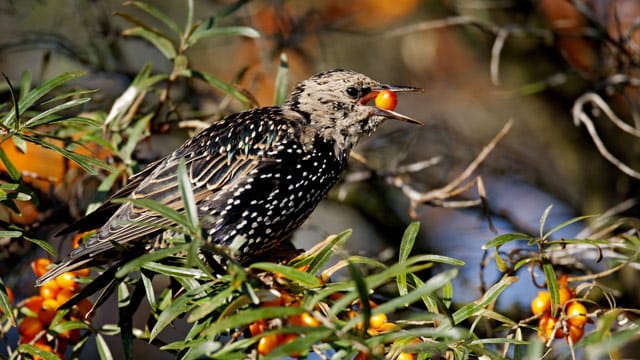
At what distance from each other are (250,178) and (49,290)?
0.62 metres

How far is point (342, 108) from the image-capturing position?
8.63ft

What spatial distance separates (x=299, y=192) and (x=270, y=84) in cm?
145

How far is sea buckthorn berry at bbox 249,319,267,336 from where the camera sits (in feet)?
5.57

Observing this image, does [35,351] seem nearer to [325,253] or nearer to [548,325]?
[325,253]

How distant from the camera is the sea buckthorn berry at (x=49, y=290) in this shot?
2205 millimetres

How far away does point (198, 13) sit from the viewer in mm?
3912

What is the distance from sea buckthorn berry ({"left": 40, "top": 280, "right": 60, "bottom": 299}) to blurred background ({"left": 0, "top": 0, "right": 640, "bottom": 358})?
1.09 meters

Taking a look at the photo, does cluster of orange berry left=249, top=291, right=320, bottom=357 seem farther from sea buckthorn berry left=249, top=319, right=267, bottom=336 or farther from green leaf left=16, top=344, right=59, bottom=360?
green leaf left=16, top=344, right=59, bottom=360

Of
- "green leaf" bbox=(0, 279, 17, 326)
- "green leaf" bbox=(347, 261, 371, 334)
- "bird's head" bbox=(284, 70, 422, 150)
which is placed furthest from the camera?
"bird's head" bbox=(284, 70, 422, 150)

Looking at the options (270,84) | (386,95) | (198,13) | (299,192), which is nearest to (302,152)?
(299,192)

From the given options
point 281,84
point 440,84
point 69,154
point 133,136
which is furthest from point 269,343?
point 440,84

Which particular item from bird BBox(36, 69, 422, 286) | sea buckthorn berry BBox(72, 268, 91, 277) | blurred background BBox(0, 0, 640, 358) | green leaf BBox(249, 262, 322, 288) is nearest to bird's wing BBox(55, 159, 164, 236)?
bird BBox(36, 69, 422, 286)

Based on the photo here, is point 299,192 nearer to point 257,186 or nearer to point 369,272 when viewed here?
point 257,186

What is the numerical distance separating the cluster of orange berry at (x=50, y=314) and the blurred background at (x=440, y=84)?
1.09 m
